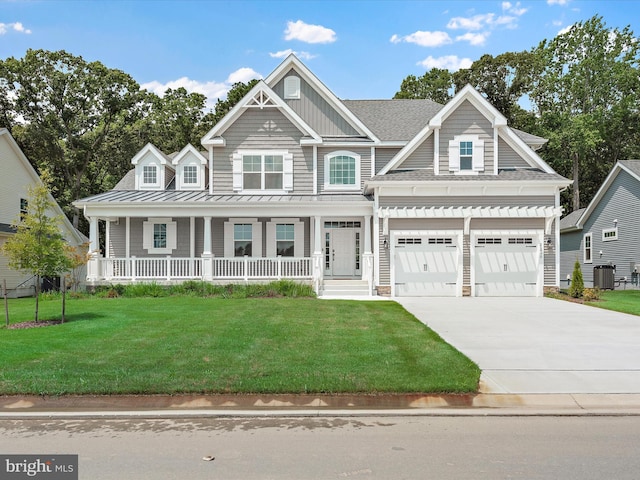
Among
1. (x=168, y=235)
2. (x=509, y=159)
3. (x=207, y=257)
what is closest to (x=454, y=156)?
(x=509, y=159)

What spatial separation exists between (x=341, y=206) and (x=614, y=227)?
1691 centimetres

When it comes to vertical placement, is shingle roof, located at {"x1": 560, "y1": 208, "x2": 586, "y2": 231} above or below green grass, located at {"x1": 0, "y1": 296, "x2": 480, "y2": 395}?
above

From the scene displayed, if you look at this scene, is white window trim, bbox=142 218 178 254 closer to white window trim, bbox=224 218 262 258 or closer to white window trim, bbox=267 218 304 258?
white window trim, bbox=224 218 262 258

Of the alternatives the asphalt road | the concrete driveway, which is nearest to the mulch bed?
the asphalt road

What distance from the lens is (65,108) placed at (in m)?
35.9

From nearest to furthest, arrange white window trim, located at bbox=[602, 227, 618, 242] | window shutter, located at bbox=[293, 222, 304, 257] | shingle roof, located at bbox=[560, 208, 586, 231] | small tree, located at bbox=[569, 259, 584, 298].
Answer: small tree, located at bbox=[569, 259, 584, 298], window shutter, located at bbox=[293, 222, 304, 257], white window trim, located at bbox=[602, 227, 618, 242], shingle roof, located at bbox=[560, 208, 586, 231]

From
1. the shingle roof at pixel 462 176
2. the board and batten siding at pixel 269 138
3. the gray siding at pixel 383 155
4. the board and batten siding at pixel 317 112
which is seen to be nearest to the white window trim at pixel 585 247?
the shingle roof at pixel 462 176

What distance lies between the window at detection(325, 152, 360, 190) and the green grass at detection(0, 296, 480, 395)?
31.4 ft

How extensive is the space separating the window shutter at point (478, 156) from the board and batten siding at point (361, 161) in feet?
14.7

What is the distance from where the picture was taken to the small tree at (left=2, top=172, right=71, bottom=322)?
11.8m

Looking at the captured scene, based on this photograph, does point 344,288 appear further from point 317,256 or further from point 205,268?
point 205,268

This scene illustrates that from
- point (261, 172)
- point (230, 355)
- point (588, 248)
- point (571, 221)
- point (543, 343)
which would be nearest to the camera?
point (230, 355)

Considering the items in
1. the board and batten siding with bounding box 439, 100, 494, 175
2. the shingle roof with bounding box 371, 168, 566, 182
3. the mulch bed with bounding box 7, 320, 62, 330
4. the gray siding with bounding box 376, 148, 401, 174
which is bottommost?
the mulch bed with bounding box 7, 320, 62, 330

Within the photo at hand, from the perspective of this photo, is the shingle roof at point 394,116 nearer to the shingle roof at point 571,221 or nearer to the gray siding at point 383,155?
the gray siding at point 383,155
